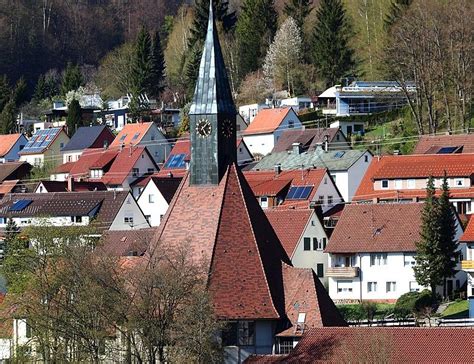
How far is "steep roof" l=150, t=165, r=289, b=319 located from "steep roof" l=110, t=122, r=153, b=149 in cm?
5808

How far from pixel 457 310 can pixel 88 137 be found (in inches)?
2259

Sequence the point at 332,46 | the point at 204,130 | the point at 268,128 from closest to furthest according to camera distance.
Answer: the point at 204,130
the point at 268,128
the point at 332,46

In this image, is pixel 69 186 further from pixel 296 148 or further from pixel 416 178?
pixel 416 178

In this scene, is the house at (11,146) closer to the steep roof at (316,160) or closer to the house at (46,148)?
the house at (46,148)

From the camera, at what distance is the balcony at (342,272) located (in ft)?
235

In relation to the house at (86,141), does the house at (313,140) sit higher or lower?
lower

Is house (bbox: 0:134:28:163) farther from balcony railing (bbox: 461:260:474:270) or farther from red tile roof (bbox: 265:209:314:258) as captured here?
balcony railing (bbox: 461:260:474:270)

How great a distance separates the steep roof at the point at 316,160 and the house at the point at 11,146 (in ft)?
103

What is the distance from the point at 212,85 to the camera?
55094 millimetres

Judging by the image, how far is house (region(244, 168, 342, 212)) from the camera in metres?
83.6

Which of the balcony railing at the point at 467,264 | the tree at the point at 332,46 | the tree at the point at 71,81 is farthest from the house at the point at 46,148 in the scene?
the balcony railing at the point at 467,264

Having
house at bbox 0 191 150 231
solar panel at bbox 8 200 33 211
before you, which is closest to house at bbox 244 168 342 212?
house at bbox 0 191 150 231

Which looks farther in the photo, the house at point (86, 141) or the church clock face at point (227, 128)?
the house at point (86, 141)

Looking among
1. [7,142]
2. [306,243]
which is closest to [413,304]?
[306,243]
